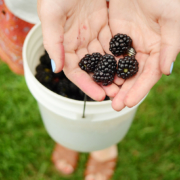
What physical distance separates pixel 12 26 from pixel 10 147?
0.88m

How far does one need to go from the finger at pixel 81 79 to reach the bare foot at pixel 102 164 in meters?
0.88

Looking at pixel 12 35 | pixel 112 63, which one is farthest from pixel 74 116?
pixel 12 35

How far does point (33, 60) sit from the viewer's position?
135cm

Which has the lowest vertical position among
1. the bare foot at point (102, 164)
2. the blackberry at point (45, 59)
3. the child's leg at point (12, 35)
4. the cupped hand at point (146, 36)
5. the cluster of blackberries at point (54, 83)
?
the bare foot at point (102, 164)

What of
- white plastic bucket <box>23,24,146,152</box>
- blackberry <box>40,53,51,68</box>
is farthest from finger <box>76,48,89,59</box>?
blackberry <box>40,53,51,68</box>

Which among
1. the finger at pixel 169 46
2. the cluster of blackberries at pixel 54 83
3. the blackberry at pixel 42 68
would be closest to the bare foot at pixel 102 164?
the cluster of blackberries at pixel 54 83

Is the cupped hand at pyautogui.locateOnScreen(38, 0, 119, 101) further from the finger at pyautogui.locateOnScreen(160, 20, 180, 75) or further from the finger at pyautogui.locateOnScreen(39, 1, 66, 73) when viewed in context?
the finger at pyautogui.locateOnScreen(160, 20, 180, 75)

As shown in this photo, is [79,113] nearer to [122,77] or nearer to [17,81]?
[122,77]

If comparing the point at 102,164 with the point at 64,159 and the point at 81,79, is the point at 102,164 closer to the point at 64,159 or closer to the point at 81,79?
the point at 64,159

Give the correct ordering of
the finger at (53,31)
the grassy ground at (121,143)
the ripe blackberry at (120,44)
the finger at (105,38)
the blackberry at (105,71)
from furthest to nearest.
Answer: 1. the grassy ground at (121,143)
2. the finger at (105,38)
3. the ripe blackberry at (120,44)
4. the blackberry at (105,71)
5. the finger at (53,31)

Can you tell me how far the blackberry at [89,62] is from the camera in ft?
3.34

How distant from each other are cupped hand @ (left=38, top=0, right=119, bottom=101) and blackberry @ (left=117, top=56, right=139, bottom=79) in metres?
0.07

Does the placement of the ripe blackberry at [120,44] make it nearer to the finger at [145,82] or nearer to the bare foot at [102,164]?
the finger at [145,82]

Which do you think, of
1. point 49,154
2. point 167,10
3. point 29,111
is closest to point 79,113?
point 167,10
